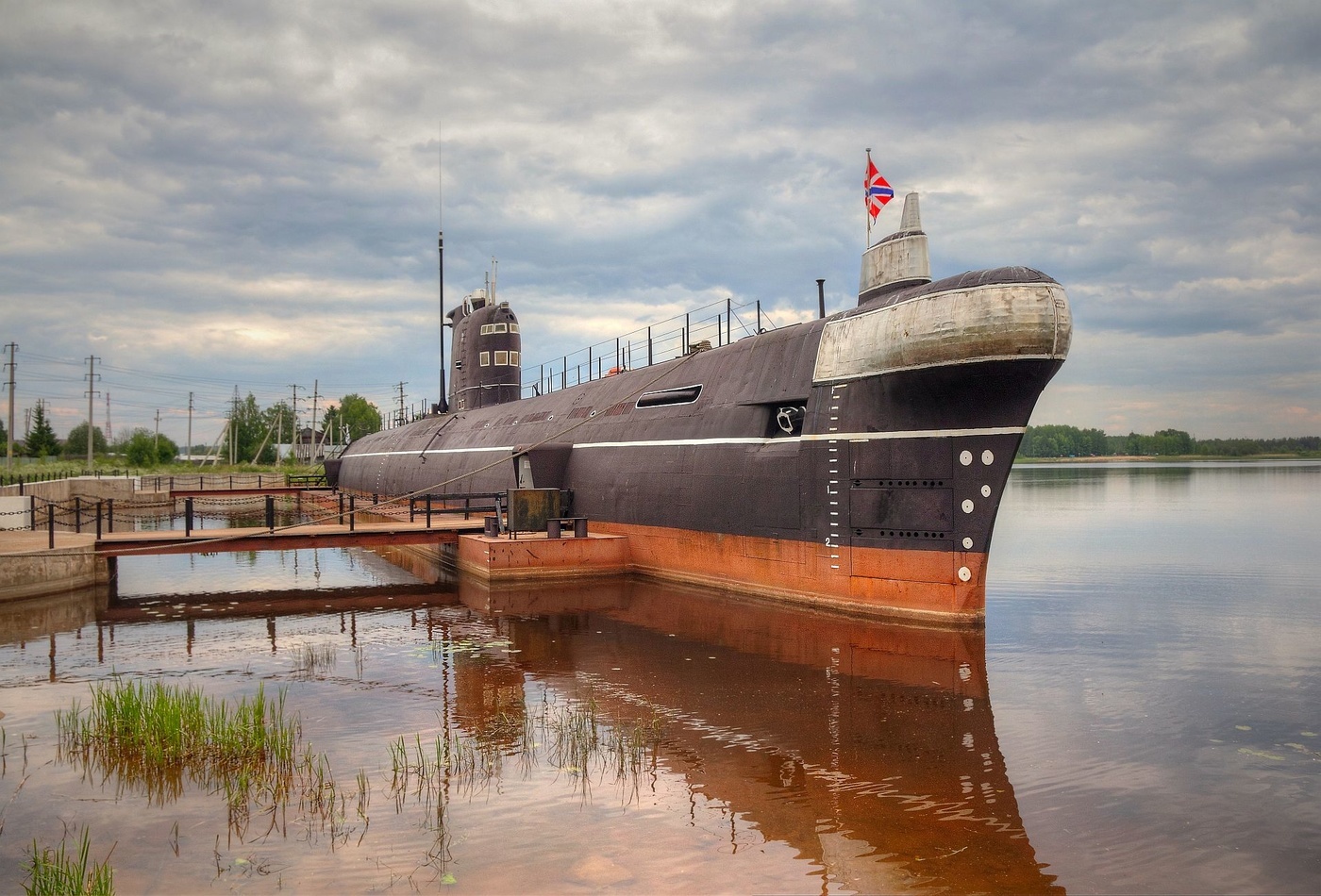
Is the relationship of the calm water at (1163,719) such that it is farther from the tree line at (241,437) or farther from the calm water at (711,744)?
the tree line at (241,437)

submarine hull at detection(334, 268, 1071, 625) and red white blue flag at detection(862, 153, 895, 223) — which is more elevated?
red white blue flag at detection(862, 153, 895, 223)

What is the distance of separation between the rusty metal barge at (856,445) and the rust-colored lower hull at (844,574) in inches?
1.2

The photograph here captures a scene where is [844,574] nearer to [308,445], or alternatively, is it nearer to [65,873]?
[65,873]

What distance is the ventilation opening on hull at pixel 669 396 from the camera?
21078 mm

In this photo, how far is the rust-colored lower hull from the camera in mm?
14938

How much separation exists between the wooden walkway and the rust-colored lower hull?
6838 millimetres

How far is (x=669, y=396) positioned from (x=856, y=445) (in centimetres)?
708

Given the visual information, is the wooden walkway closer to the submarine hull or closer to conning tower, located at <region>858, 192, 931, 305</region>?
the submarine hull

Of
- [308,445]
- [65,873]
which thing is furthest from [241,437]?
[65,873]

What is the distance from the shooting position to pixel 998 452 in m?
14.6

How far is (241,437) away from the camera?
119 metres

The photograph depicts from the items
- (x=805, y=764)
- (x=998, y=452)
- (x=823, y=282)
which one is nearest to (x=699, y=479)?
(x=823, y=282)

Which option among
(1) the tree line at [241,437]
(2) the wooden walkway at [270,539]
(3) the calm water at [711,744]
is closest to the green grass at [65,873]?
(3) the calm water at [711,744]

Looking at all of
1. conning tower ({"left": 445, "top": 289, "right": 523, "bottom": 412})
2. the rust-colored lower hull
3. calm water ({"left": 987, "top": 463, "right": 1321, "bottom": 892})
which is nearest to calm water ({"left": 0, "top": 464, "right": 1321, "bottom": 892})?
calm water ({"left": 987, "top": 463, "right": 1321, "bottom": 892})
